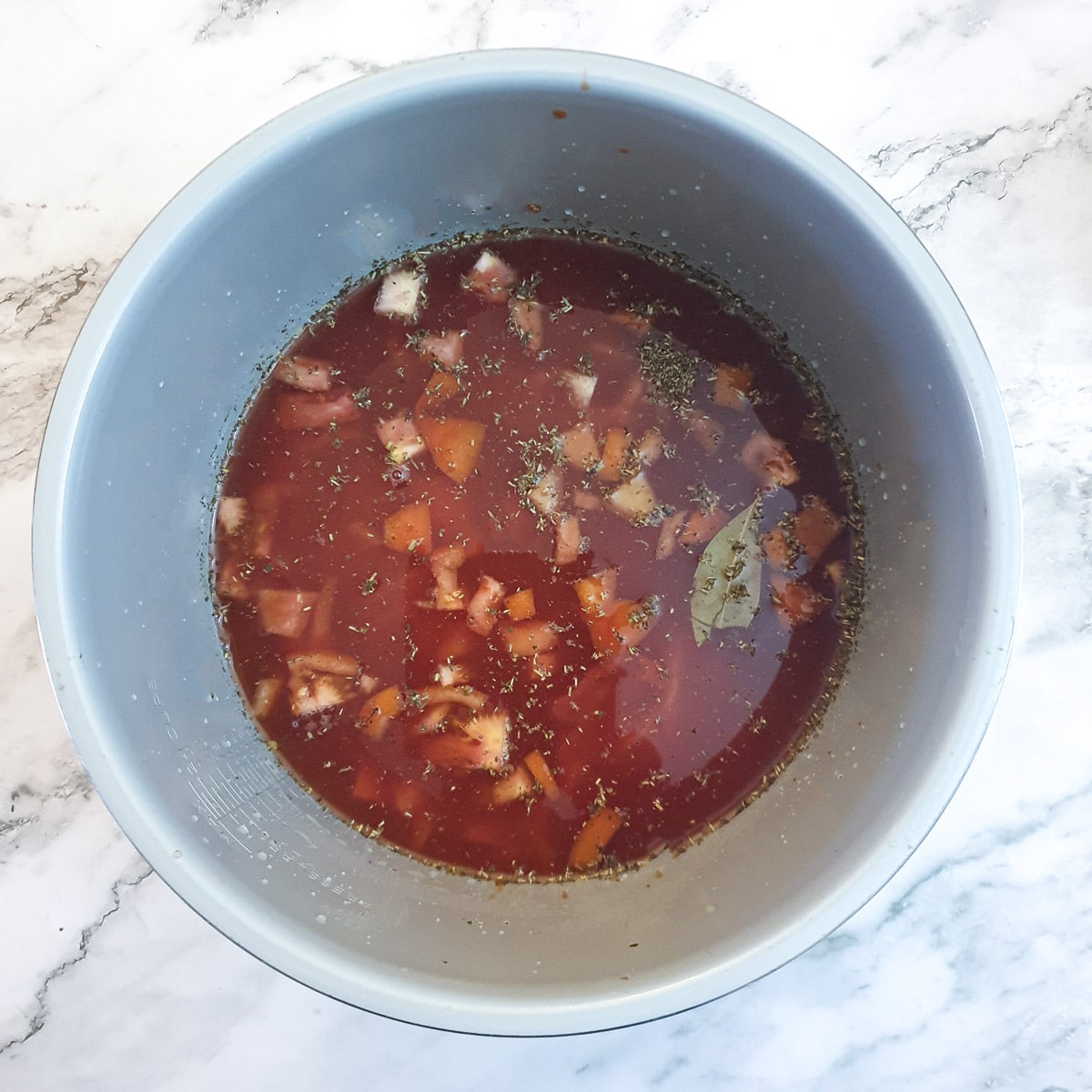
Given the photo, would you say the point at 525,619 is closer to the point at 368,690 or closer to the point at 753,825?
the point at 368,690

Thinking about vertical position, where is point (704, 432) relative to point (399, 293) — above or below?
below

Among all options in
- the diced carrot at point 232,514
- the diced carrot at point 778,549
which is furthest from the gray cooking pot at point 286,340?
the diced carrot at point 778,549

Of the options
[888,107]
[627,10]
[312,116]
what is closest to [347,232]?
[312,116]

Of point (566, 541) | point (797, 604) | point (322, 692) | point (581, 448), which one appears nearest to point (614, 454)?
point (581, 448)

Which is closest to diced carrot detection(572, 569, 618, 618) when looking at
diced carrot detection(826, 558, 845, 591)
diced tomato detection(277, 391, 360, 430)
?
diced carrot detection(826, 558, 845, 591)

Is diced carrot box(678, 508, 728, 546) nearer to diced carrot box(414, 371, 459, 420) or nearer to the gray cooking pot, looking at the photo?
the gray cooking pot

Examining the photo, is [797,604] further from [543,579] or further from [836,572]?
[543,579]
